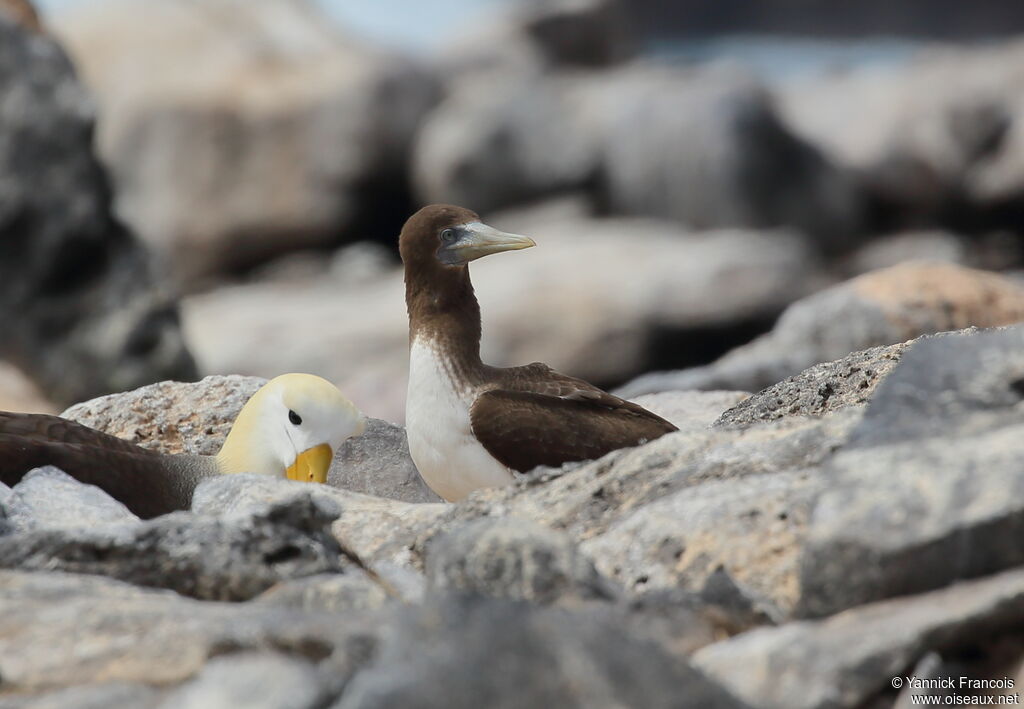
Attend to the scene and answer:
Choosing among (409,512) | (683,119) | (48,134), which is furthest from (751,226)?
(409,512)

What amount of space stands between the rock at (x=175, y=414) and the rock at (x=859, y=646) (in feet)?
11.1

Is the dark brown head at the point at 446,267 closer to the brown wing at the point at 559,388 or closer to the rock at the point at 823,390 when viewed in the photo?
the brown wing at the point at 559,388

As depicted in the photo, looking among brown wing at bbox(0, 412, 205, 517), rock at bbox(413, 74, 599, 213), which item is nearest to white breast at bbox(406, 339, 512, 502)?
brown wing at bbox(0, 412, 205, 517)

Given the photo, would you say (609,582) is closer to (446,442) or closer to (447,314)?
(446,442)

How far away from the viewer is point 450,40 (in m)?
32.9

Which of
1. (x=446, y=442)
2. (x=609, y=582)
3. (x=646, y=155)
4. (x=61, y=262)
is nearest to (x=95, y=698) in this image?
(x=609, y=582)

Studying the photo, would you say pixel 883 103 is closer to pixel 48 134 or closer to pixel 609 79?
pixel 609 79

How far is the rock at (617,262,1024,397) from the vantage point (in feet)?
30.1

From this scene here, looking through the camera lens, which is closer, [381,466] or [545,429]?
[545,429]

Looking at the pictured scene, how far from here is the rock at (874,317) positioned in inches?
361

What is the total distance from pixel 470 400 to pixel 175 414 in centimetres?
142

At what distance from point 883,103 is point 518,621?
83.3 feet

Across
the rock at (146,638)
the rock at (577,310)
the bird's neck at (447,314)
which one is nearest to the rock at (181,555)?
the rock at (146,638)

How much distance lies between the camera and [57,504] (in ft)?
15.2
